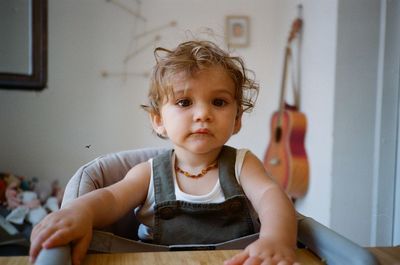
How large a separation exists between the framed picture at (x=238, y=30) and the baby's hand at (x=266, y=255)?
1692 millimetres

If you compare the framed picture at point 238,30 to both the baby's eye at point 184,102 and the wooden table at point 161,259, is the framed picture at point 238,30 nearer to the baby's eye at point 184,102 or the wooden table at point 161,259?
the baby's eye at point 184,102

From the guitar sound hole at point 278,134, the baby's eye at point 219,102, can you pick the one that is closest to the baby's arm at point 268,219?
the baby's eye at point 219,102

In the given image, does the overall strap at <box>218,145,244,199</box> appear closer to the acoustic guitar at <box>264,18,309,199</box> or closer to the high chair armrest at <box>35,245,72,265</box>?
the high chair armrest at <box>35,245,72,265</box>

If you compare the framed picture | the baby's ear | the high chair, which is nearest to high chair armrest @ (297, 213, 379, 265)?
the high chair

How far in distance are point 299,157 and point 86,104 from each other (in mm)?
1106

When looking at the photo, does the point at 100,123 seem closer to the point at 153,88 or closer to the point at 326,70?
the point at 153,88

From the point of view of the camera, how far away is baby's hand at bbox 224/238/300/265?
1.56 ft

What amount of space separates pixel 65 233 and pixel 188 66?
0.38 m

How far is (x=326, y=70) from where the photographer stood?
1.77 metres

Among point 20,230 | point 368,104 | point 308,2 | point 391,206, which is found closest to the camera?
point 391,206

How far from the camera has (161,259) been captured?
1.73 feet

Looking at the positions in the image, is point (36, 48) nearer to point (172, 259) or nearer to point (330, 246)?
point (172, 259)

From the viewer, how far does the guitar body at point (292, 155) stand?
198 cm

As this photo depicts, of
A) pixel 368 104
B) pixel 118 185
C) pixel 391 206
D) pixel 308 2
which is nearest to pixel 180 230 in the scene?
pixel 118 185
